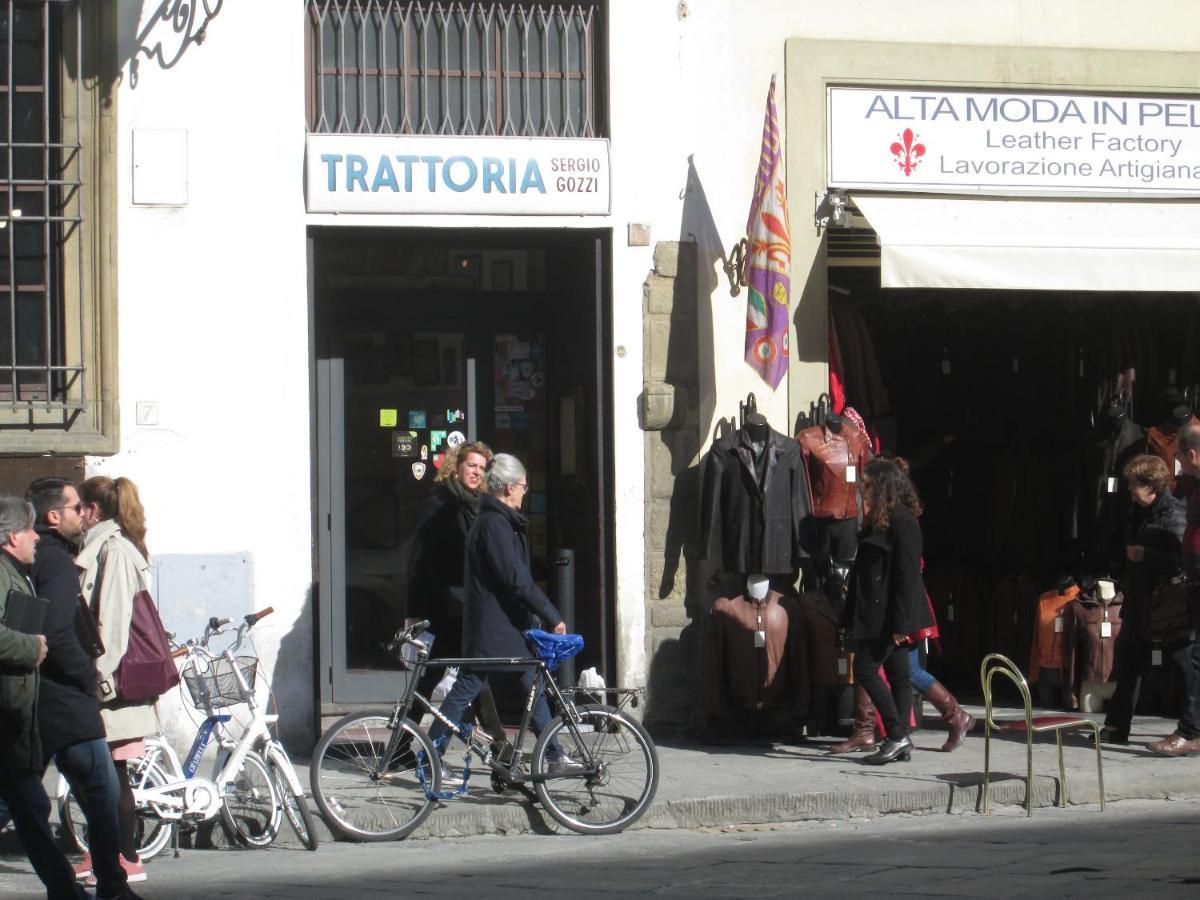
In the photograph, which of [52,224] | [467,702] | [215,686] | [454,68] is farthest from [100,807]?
[454,68]

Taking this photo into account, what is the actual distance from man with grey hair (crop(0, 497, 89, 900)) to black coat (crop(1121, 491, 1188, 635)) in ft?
20.5

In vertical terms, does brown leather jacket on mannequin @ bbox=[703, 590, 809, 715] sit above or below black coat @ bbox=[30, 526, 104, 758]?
below

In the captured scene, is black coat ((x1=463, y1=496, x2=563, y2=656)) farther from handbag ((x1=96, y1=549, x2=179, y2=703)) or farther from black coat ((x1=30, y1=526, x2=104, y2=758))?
black coat ((x1=30, y1=526, x2=104, y2=758))

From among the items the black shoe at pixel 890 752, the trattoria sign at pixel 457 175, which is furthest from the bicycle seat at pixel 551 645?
the trattoria sign at pixel 457 175

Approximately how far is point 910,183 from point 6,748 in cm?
681

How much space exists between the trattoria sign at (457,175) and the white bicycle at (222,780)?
3148 millimetres

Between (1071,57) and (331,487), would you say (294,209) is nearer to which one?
(331,487)

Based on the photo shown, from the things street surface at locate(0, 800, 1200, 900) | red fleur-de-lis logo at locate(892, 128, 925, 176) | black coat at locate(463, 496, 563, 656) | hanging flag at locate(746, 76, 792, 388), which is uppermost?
red fleur-de-lis logo at locate(892, 128, 925, 176)

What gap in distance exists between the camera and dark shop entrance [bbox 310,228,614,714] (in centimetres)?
1105

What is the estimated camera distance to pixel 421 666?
8.80 m

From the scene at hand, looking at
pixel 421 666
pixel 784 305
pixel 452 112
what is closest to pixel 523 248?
pixel 452 112

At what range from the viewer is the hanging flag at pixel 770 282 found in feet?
34.4

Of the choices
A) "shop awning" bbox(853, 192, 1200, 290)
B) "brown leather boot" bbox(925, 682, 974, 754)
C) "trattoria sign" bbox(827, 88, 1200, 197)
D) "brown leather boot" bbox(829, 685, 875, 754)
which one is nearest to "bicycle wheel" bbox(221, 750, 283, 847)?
"brown leather boot" bbox(829, 685, 875, 754)

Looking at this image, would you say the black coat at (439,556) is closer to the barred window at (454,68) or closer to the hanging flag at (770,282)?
the hanging flag at (770,282)
